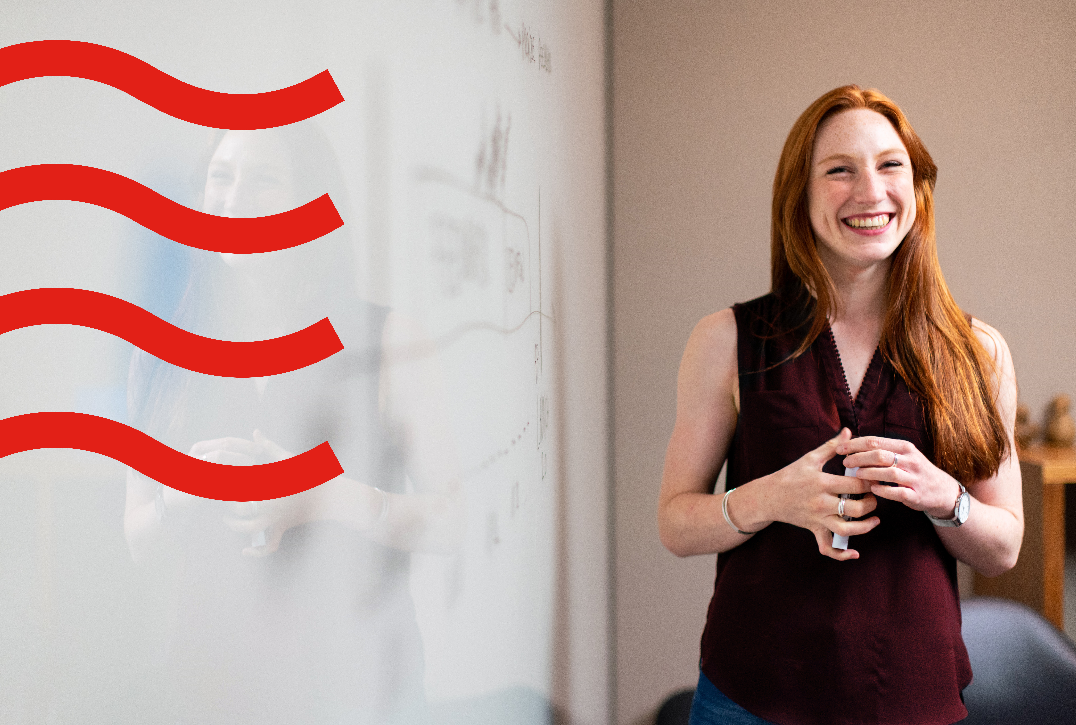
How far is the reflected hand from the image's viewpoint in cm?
91

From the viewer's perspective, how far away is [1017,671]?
150 cm

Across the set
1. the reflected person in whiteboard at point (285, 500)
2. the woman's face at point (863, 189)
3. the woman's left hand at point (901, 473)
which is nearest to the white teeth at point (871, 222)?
the woman's face at point (863, 189)

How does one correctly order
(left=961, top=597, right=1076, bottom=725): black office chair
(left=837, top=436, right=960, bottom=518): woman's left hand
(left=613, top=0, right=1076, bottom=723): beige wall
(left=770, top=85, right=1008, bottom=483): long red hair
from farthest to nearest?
(left=613, top=0, right=1076, bottom=723): beige wall, (left=961, top=597, right=1076, bottom=725): black office chair, (left=770, top=85, right=1008, bottom=483): long red hair, (left=837, top=436, right=960, bottom=518): woman's left hand

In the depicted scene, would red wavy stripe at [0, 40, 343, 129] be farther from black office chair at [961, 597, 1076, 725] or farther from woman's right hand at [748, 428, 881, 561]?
black office chair at [961, 597, 1076, 725]

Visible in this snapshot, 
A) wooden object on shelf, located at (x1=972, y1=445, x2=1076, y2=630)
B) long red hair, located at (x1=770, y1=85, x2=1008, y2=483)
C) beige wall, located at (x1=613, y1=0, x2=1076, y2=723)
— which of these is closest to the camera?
long red hair, located at (x1=770, y1=85, x2=1008, y2=483)

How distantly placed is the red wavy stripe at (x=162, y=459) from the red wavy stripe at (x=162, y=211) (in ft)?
0.19

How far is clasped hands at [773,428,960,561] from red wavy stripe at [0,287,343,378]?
767 millimetres

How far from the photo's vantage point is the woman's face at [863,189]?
106 cm

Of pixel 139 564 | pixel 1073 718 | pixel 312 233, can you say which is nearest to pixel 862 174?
pixel 312 233

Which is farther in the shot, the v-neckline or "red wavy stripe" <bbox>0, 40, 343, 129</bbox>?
the v-neckline

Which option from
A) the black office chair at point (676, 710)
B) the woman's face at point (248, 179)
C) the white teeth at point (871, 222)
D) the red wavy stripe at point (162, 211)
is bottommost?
the black office chair at point (676, 710)

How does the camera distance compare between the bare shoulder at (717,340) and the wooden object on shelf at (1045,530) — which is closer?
the bare shoulder at (717,340)

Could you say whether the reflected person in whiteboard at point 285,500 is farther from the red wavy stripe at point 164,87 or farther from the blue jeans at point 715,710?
the blue jeans at point 715,710

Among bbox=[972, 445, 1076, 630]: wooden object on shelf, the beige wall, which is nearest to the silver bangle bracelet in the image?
the beige wall
